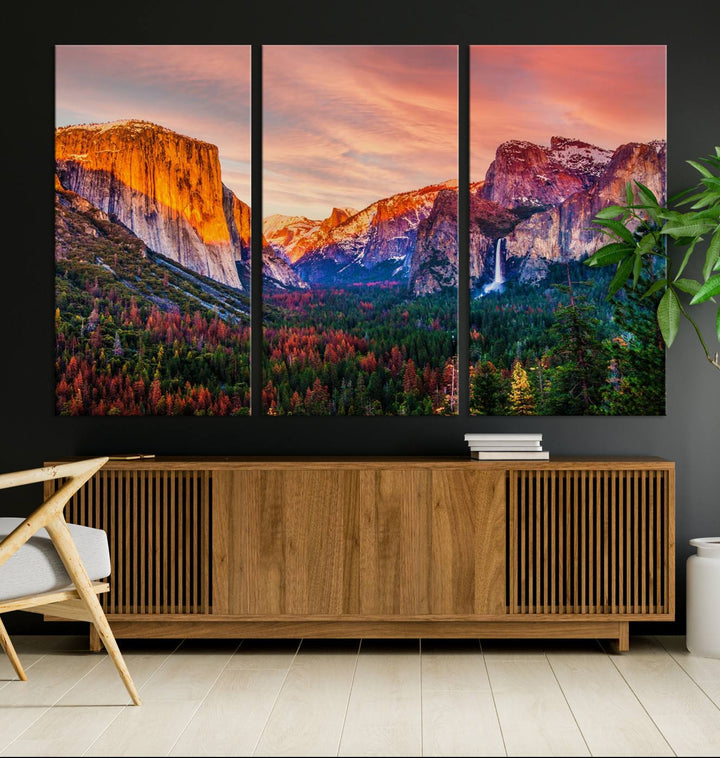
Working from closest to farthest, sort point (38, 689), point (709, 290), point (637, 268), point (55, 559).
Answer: point (55, 559) < point (38, 689) < point (709, 290) < point (637, 268)

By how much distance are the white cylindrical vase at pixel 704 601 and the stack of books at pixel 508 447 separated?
71cm

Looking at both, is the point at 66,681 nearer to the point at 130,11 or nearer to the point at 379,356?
the point at 379,356

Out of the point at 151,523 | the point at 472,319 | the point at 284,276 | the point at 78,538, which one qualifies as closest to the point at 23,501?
the point at 151,523

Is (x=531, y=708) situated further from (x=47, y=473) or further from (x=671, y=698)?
(x=47, y=473)

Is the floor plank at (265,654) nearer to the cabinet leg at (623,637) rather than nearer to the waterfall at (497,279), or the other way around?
the cabinet leg at (623,637)

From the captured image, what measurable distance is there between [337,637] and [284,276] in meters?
1.51

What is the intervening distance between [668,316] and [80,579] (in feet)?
7.84

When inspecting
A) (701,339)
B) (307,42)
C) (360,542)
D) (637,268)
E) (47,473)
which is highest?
(307,42)

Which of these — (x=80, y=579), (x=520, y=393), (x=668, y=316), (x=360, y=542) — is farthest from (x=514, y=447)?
(x=80, y=579)

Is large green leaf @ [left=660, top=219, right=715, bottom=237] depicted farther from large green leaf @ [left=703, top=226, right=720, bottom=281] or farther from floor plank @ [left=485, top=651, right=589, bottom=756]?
floor plank @ [left=485, top=651, right=589, bottom=756]

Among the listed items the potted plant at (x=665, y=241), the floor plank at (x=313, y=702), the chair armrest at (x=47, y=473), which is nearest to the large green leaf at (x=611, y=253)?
the potted plant at (x=665, y=241)

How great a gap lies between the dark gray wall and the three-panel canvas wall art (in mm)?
63

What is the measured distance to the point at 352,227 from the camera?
4004 millimetres

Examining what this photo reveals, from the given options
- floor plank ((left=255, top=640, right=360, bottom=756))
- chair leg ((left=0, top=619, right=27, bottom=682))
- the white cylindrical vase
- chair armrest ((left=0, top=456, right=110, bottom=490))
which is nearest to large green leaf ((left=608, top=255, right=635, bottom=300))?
the white cylindrical vase
